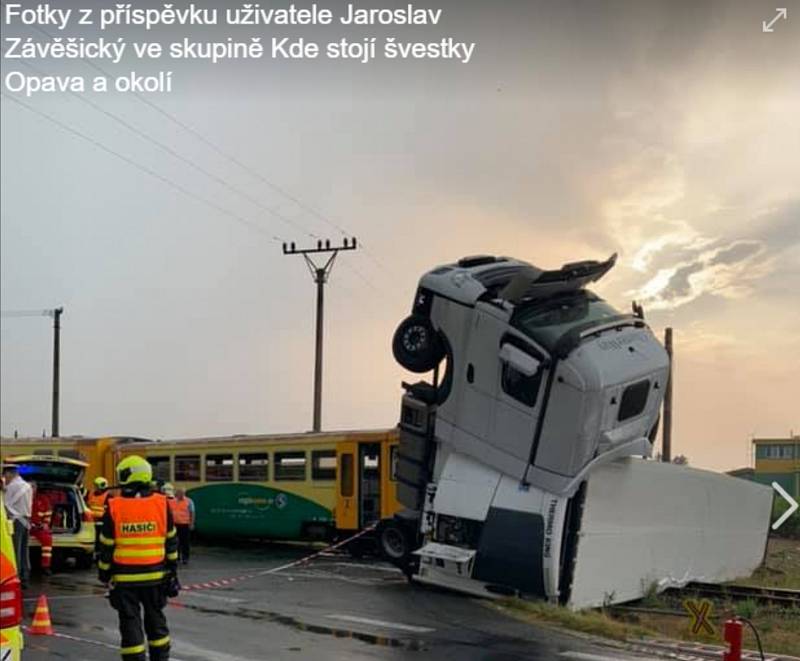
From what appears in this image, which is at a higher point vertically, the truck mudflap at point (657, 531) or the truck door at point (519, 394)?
the truck door at point (519, 394)

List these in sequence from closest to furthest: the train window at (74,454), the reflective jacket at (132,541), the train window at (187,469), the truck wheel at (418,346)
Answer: the reflective jacket at (132,541)
the truck wheel at (418,346)
the train window at (187,469)
the train window at (74,454)

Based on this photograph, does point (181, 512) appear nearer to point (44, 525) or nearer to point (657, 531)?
point (44, 525)

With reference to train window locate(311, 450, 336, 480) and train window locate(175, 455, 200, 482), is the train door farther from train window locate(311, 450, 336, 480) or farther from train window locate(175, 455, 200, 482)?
train window locate(175, 455, 200, 482)

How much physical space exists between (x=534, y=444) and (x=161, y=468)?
15.1 m

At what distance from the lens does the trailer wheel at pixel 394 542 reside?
1523 centimetres

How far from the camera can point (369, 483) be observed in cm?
2130

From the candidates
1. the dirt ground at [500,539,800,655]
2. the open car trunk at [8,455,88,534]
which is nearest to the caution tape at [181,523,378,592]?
the open car trunk at [8,455,88,534]

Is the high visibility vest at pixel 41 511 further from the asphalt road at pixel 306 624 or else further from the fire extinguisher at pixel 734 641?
the fire extinguisher at pixel 734 641

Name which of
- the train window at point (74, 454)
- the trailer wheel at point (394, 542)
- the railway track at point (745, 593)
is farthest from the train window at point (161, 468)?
the railway track at point (745, 593)

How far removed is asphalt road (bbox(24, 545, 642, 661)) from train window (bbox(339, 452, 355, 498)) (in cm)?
476

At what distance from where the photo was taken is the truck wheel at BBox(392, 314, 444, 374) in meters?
14.4

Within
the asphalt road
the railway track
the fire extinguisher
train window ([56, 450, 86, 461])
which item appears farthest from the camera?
train window ([56, 450, 86, 461])

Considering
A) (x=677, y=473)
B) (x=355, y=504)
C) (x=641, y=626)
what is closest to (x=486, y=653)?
(x=641, y=626)

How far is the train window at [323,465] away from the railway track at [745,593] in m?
8.46
